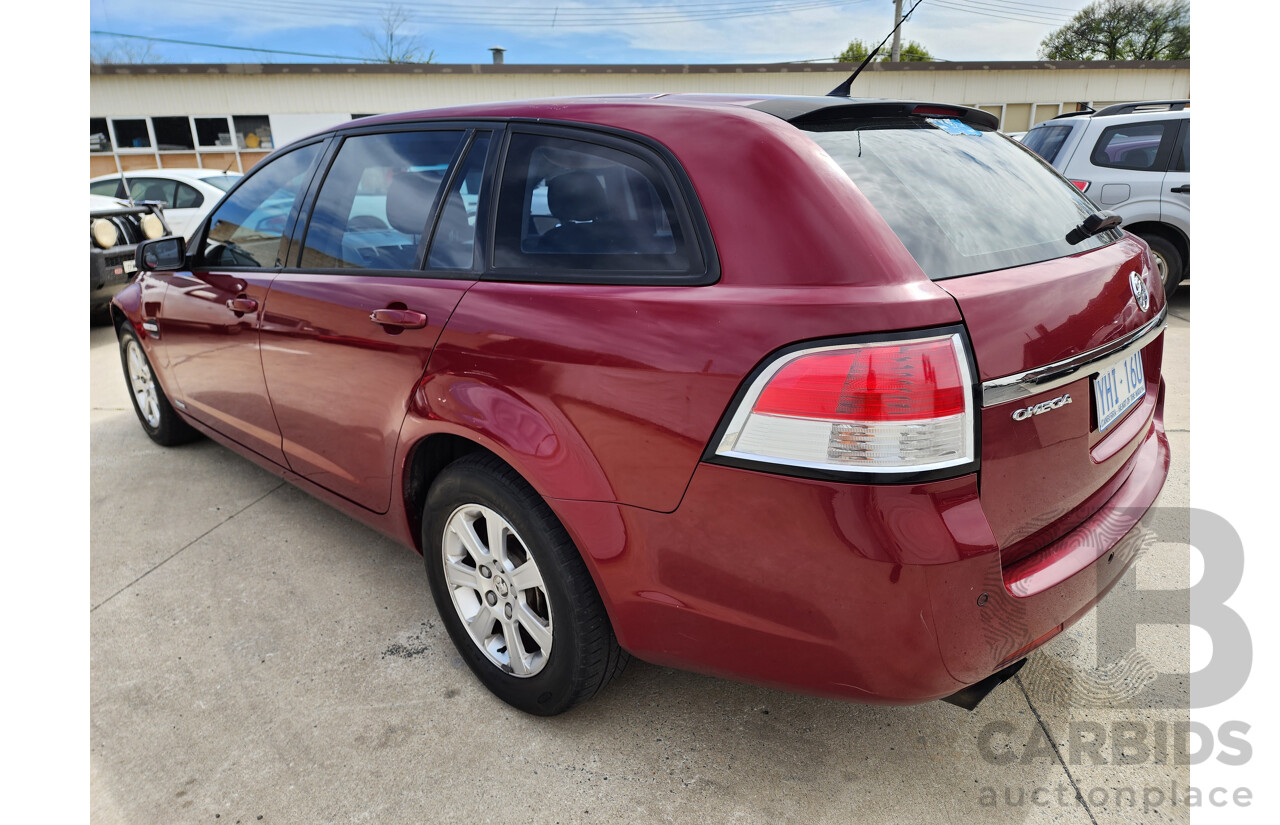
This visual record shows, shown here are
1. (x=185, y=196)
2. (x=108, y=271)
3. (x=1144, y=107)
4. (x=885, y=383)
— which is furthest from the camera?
(x=185, y=196)

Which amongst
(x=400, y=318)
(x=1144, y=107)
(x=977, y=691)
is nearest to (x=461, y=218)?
(x=400, y=318)

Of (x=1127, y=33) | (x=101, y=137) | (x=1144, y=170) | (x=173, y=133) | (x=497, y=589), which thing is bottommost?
(x=497, y=589)

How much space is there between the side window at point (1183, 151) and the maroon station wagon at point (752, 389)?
581 cm

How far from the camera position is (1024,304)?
5.14ft

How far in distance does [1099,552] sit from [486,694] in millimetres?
1709

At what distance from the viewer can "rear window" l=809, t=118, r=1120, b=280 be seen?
1.63m

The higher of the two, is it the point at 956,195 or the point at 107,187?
the point at 107,187

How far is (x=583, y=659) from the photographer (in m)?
1.97

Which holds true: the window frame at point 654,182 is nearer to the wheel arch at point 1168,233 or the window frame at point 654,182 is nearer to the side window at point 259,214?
the side window at point 259,214

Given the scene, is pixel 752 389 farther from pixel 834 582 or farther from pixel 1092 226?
pixel 1092 226

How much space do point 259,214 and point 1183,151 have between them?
7.34 metres

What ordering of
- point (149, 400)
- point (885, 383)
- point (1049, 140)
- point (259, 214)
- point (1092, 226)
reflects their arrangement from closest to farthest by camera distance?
point (885, 383)
point (1092, 226)
point (259, 214)
point (149, 400)
point (1049, 140)

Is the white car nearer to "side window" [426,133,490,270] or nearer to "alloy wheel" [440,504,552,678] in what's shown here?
"side window" [426,133,490,270]

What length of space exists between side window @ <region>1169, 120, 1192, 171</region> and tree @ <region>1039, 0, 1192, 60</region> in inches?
1665
